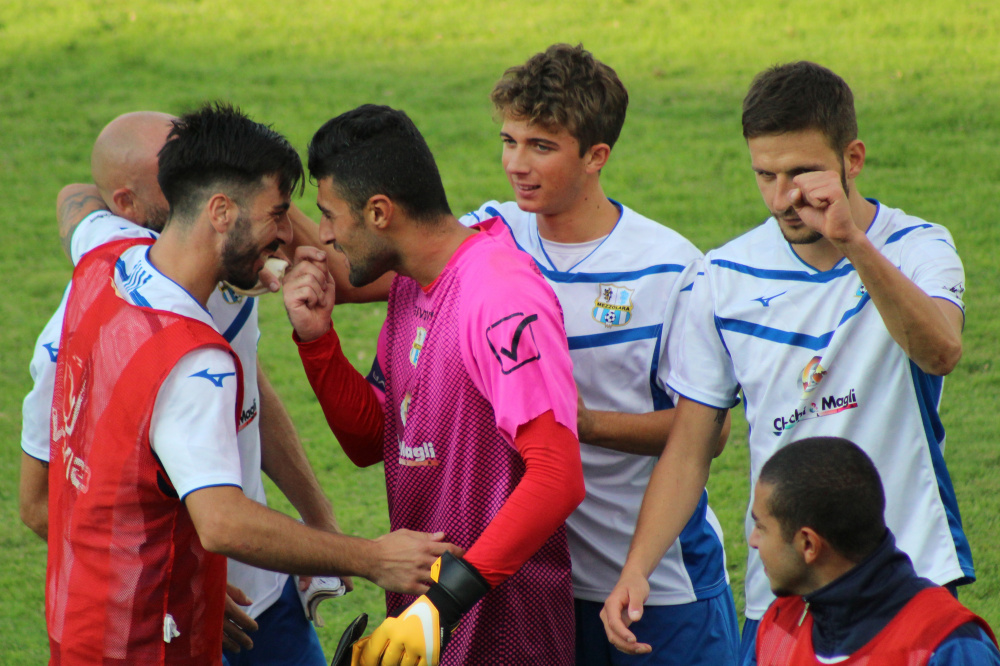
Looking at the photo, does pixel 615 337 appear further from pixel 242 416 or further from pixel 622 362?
pixel 242 416

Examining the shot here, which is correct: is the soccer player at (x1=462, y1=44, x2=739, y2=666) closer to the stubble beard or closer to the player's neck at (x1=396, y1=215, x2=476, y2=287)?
the player's neck at (x1=396, y1=215, x2=476, y2=287)

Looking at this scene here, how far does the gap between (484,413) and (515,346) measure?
0.25m

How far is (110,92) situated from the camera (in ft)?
42.4

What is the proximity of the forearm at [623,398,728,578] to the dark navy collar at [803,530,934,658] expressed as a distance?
65 cm

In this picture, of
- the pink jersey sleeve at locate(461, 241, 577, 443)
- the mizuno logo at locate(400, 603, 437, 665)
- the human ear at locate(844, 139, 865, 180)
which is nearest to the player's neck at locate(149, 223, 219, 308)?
the pink jersey sleeve at locate(461, 241, 577, 443)

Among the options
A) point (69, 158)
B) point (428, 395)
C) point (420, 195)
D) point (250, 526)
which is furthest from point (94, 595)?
point (69, 158)

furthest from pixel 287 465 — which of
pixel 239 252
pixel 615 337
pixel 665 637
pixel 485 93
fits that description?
pixel 485 93

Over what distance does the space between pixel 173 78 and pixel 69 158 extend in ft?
6.88

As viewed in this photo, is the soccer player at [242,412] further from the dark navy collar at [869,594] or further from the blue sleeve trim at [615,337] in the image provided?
the dark navy collar at [869,594]

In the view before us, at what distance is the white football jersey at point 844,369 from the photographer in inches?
106

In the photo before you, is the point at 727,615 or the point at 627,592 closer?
the point at 627,592

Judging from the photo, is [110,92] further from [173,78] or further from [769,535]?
[769,535]

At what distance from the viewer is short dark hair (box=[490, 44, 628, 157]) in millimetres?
3357

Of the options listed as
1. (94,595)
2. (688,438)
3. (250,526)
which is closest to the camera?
(250,526)
